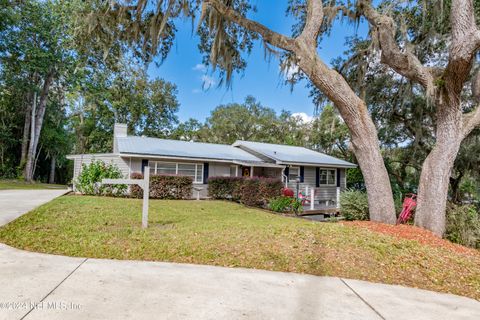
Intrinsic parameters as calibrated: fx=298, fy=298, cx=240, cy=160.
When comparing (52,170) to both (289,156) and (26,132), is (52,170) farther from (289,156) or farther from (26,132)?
(289,156)

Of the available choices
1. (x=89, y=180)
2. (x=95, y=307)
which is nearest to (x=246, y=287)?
(x=95, y=307)

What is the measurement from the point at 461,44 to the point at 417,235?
4.30m

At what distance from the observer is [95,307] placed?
8.66 feet

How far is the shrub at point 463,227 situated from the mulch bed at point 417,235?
0.96 meters

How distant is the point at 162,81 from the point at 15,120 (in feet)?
45.9

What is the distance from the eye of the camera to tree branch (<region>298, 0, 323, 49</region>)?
24.3 feet

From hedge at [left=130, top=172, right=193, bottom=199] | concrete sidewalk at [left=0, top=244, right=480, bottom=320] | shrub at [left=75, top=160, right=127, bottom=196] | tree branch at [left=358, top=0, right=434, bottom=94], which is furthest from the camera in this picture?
shrub at [left=75, top=160, right=127, bottom=196]

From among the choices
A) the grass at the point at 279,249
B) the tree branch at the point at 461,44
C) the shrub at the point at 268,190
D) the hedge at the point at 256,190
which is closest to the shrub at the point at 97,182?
the hedge at the point at 256,190

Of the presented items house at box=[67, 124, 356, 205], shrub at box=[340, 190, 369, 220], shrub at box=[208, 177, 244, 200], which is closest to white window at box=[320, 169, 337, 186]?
house at box=[67, 124, 356, 205]

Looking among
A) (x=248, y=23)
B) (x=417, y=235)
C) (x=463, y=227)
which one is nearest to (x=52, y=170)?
(x=248, y=23)

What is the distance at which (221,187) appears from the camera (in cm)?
1552

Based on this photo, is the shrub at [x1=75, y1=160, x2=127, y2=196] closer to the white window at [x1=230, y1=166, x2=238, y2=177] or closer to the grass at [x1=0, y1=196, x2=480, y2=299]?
the white window at [x1=230, y1=166, x2=238, y2=177]

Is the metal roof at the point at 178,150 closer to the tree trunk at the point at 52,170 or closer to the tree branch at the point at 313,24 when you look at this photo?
the tree branch at the point at 313,24

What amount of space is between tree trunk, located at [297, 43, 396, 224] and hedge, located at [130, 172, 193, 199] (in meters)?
9.37
